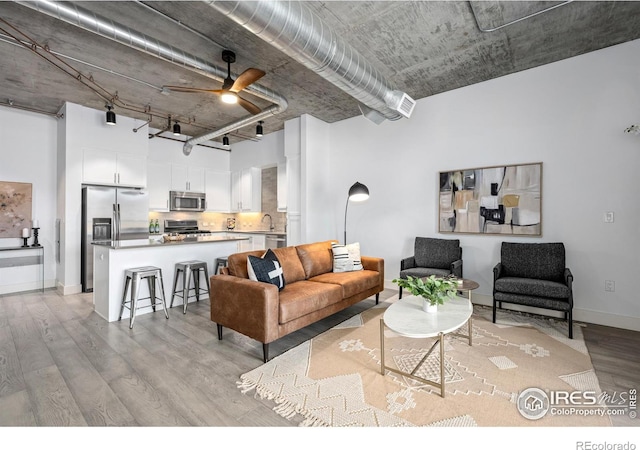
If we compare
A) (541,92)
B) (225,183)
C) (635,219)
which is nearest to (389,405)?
(635,219)

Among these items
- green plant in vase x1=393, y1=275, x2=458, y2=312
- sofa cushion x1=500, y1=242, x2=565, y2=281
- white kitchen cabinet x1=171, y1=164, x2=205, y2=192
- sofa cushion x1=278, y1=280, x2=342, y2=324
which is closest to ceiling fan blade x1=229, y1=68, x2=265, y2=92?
sofa cushion x1=278, y1=280, x2=342, y2=324

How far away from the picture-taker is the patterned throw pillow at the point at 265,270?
2.98m

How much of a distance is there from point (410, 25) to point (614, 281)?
A: 373cm

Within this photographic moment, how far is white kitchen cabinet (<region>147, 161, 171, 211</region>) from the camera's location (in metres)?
6.43

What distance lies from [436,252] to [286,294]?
2580 mm

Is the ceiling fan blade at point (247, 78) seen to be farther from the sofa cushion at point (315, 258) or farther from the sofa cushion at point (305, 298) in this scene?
the sofa cushion at point (305, 298)

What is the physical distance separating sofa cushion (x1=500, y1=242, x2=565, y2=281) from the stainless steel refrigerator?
6.23 m

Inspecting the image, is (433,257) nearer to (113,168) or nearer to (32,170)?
(113,168)

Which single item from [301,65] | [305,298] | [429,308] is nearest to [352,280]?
[305,298]

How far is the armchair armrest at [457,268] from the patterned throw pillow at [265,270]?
2331 mm

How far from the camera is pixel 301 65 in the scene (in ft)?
12.7

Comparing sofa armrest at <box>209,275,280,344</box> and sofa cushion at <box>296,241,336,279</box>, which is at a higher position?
sofa cushion at <box>296,241,336,279</box>

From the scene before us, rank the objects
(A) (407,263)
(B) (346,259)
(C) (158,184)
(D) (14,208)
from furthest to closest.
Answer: (C) (158,184) < (D) (14,208) < (A) (407,263) < (B) (346,259)

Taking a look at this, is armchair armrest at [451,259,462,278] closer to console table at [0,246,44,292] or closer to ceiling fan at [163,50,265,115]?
ceiling fan at [163,50,265,115]
